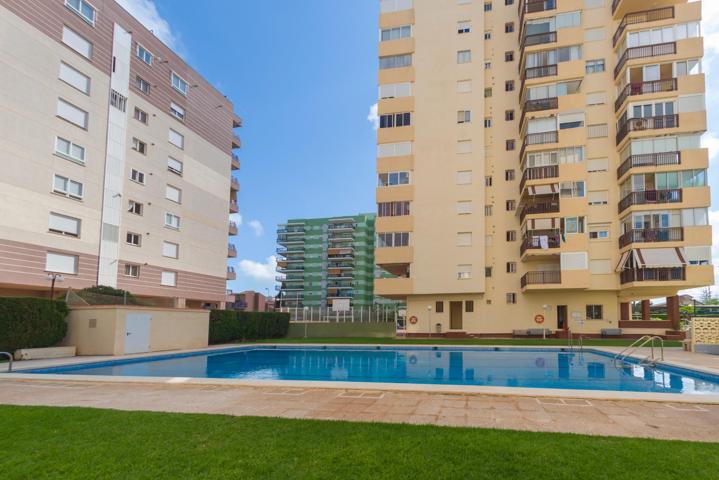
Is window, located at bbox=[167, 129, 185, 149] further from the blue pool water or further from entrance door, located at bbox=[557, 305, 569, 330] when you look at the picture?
Result: entrance door, located at bbox=[557, 305, 569, 330]

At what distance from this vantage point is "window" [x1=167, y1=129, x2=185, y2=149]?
36.9 m

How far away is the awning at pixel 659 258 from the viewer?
29.9m

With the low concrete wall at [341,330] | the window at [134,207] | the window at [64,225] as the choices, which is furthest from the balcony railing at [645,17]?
the window at [64,225]

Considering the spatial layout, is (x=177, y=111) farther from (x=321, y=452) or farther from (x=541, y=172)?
(x=321, y=452)

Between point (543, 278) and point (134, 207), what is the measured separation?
28.7 m

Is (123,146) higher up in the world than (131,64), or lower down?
lower down

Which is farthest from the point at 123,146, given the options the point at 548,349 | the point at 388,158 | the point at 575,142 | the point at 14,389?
the point at 575,142

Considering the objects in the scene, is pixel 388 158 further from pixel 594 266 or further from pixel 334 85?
pixel 594 266

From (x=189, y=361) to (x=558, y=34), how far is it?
108 ft

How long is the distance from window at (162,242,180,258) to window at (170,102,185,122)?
401 inches

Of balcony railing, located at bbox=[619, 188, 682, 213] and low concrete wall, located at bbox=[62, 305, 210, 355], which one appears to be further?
balcony railing, located at bbox=[619, 188, 682, 213]

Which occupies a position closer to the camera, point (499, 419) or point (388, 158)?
point (499, 419)

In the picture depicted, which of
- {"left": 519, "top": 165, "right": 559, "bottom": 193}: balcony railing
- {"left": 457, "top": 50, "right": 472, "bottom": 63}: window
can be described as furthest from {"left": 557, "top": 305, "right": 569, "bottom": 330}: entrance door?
{"left": 457, "top": 50, "right": 472, "bottom": 63}: window

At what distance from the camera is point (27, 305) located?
16.6 metres
